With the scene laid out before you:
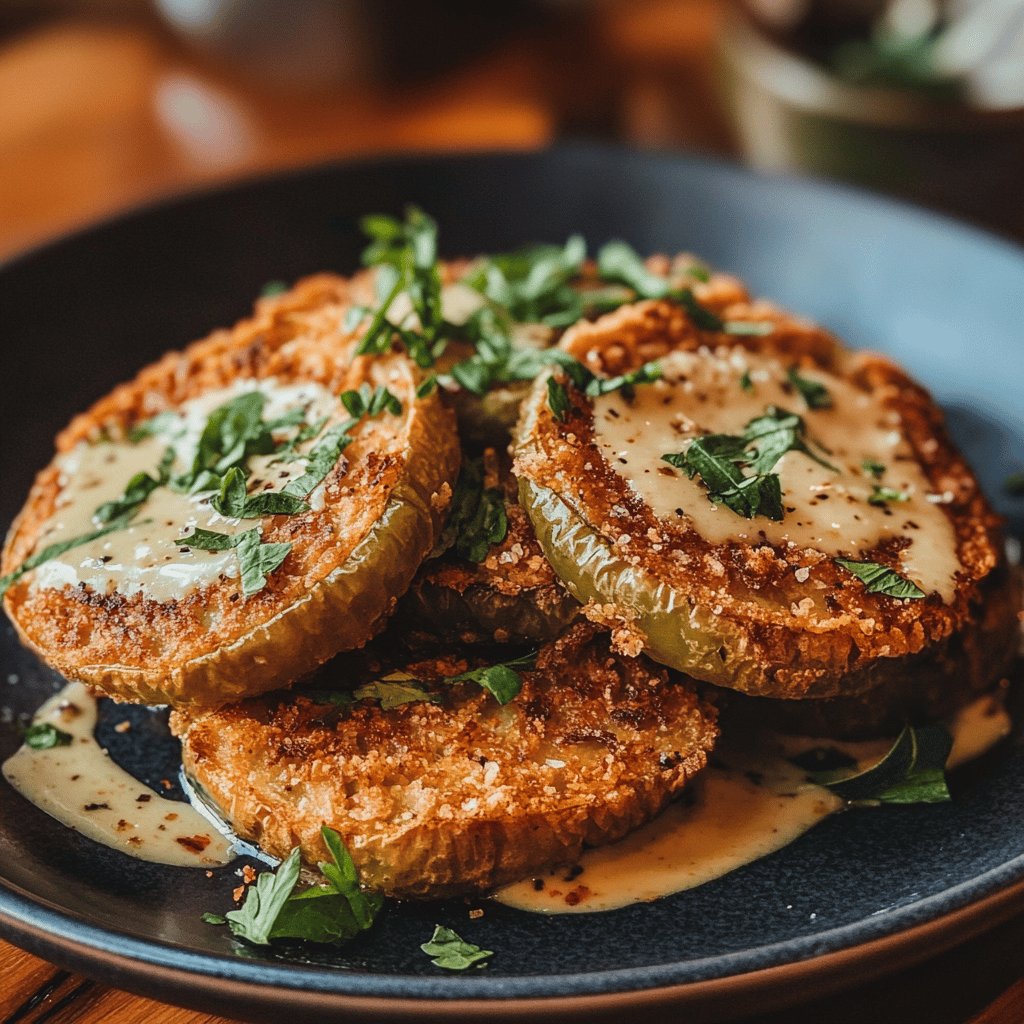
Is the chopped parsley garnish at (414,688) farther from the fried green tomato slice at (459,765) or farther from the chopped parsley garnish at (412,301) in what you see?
the chopped parsley garnish at (412,301)

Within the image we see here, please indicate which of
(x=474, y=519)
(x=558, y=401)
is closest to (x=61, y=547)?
(x=474, y=519)

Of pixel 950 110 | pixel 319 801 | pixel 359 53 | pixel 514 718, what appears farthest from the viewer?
pixel 359 53

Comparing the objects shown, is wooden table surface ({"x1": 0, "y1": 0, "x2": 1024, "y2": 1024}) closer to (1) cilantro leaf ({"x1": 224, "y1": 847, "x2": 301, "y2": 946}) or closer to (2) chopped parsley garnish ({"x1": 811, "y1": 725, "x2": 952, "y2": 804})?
(2) chopped parsley garnish ({"x1": 811, "y1": 725, "x2": 952, "y2": 804})

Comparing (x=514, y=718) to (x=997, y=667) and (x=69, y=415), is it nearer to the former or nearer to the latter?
(x=997, y=667)

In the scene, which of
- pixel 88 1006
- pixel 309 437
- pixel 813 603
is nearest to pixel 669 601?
pixel 813 603

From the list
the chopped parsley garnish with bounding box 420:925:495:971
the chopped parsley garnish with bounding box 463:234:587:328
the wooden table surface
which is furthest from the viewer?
the wooden table surface

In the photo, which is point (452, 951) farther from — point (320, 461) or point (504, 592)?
point (320, 461)

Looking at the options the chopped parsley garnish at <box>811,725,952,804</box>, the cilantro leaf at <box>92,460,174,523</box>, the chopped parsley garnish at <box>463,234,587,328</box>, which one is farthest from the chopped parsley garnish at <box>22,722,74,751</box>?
the chopped parsley garnish at <box>811,725,952,804</box>

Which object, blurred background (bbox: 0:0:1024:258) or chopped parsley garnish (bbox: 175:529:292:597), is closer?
chopped parsley garnish (bbox: 175:529:292:597)
